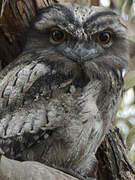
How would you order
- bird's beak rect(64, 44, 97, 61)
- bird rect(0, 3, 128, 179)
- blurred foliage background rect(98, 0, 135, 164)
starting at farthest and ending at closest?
blurred foliage background rect(98, 0, 135, 164) < bird's beak rect(64, 44, 97, 61) < bird rect(0, 3, 128, 179)

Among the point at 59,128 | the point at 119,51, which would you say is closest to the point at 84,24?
the point at 119,51

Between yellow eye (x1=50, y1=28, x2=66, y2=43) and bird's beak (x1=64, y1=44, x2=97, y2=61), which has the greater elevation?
yellow eye (x1=50, y1=28, x2=66, y2=43)

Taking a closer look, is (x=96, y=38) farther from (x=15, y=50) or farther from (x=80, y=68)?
(x=15, y=50)

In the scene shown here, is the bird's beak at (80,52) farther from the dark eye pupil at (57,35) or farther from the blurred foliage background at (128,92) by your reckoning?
the blurred foliage background at (128,92)

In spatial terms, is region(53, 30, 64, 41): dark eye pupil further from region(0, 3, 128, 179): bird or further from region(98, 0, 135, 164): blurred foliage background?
region(98, 0, 135, 164): blurred foliage background

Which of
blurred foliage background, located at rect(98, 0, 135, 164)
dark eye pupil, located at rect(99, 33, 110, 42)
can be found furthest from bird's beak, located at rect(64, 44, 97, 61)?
blurred foliage background, located at rect(98, 0, 135, 164)

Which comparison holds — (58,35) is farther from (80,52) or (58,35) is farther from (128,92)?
(128,92)

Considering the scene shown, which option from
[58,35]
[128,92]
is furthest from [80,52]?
[128,92]
